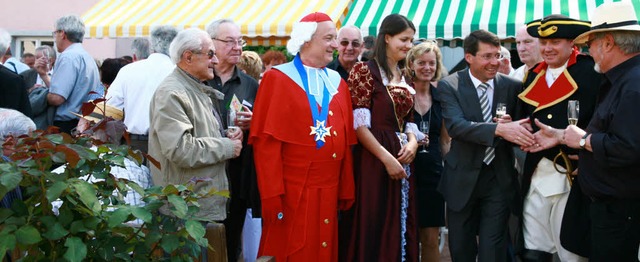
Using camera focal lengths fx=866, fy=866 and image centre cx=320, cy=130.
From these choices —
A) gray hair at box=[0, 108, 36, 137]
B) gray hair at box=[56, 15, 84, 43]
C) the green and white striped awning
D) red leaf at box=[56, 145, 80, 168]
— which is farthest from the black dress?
red leaf at box=[56, 145, 80, 168]

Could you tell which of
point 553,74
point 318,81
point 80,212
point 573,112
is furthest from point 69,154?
point 553,74

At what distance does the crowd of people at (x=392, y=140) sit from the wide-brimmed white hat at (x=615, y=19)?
0.03ft

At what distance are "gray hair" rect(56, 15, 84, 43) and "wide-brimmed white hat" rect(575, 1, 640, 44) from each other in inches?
181

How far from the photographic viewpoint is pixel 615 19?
15.9ft

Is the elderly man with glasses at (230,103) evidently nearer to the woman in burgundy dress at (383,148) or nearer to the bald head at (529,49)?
the woman in burgundy dress at (383,148)

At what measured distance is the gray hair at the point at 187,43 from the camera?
17.3 ft

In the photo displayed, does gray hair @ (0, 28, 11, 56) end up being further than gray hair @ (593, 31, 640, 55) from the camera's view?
Yes

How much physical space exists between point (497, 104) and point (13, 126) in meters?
3.13

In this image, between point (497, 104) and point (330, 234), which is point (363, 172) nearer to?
point (330, 234)

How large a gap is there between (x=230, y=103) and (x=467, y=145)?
5.36 feet

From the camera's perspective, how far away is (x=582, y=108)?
5.43 meters

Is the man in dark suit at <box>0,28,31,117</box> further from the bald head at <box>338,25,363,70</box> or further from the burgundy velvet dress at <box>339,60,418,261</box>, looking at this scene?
the bald head at <box>338,25,363,70</box>

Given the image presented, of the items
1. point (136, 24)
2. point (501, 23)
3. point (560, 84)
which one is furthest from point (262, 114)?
point (136, 24)

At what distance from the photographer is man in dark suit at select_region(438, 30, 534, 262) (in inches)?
229
